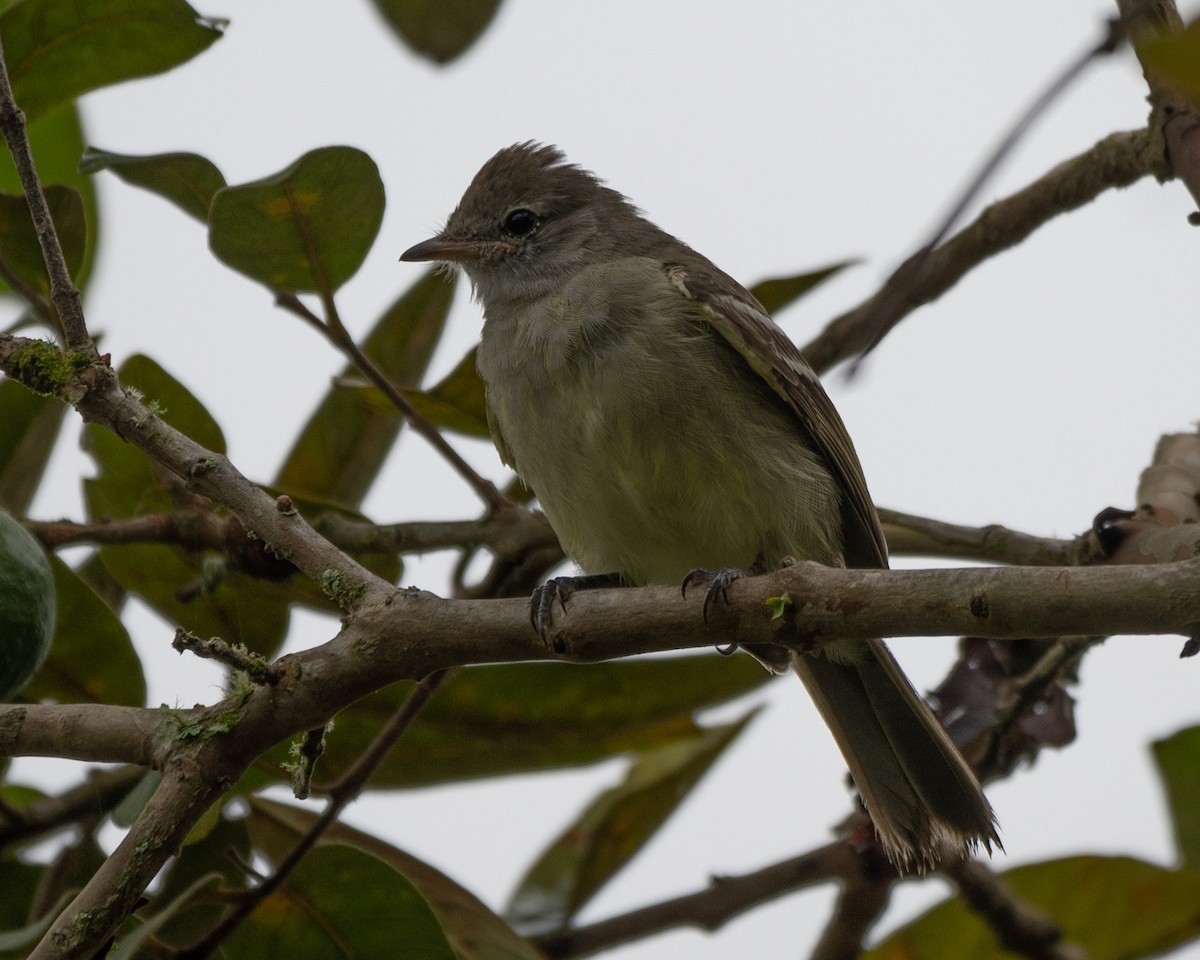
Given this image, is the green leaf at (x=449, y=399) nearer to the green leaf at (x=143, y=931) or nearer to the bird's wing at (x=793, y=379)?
the bird's wing at (x=793, y=379)

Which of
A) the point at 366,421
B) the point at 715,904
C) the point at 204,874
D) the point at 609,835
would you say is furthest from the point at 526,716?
the point at 366,421

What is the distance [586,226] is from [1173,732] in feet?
8.70

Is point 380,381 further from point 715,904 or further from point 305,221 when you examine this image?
point 715,904

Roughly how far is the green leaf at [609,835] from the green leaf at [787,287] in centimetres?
128

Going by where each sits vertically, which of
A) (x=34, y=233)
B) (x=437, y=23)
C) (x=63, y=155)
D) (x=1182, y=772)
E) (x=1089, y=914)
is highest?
(x=437, y=23)

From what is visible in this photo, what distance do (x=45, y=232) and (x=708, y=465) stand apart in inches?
75.1

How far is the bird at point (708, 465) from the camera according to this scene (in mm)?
3803

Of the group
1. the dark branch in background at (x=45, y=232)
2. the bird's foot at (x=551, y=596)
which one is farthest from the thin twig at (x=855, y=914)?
the dark branch in background at (x=45, y=232)

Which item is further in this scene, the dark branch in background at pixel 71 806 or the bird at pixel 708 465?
the bird at pixel 708 465

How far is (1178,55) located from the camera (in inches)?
42.5

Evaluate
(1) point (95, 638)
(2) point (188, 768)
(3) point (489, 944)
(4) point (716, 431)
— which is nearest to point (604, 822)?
(3) point (489, 944)

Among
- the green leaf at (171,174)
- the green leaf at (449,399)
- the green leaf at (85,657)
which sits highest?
the green leaf at (171,174)

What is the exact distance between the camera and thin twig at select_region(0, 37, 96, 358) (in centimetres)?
246

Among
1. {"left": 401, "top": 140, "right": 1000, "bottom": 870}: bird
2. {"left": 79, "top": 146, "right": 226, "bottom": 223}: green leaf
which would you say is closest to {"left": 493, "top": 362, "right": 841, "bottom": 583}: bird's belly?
{"left": 401, "top": 140, "right": 1000, "bottom": 870}: bird
